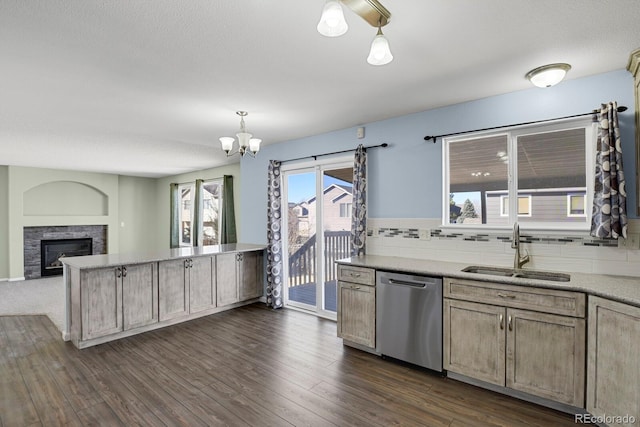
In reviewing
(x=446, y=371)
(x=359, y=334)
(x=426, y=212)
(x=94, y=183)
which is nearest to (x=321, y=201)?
(x=426, y=212)

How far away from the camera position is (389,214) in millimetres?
3891

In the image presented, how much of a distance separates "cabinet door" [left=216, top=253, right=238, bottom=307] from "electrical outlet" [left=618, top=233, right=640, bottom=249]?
4.39 m

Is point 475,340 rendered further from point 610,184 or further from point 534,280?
point 610,184

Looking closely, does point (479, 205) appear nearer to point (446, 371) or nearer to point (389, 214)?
point (389, 214)

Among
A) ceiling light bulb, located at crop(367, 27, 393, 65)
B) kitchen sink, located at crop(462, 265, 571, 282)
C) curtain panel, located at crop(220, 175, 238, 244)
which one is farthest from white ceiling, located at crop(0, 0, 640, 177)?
curtain panel, located at crop(220, 175, 238, 244)

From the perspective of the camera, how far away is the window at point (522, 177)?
2885mm

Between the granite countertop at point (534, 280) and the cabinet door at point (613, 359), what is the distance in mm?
67

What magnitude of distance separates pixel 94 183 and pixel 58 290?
293cm

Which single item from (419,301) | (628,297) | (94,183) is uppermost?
(94,183)

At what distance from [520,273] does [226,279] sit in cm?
373

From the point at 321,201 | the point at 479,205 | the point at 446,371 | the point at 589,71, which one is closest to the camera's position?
the point at 589,71

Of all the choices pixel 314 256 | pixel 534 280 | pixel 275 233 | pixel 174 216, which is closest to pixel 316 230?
pixel 314 256

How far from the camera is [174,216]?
326 inches

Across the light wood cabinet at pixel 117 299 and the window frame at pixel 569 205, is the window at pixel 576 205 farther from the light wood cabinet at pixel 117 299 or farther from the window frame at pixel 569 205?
the light wood cabinet at pixel 117 299
